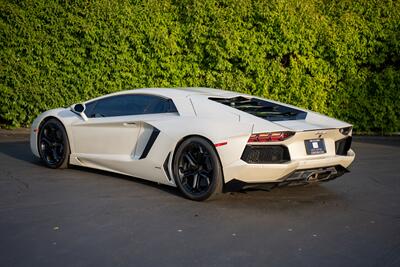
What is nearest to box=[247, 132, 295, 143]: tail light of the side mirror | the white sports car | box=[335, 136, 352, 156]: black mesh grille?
the white sports car

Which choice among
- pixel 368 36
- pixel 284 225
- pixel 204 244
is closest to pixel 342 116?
pixel 368 36

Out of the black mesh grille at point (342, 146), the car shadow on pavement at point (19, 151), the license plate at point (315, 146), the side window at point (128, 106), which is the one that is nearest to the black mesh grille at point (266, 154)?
the license plate at point (315, 146)

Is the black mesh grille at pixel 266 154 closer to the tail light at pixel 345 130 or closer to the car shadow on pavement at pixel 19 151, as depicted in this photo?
the tail light at pixel 345 130

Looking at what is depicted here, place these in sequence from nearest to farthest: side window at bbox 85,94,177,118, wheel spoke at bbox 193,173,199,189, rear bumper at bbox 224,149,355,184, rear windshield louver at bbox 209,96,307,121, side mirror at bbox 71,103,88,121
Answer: rear bumper at bbox 224,149,355,184 < wheel spoke at bbox 193,173,199,189 < rear windshield louver at bbox 209,96,307,121 < side window at bbox 85,94,177,118 < side mirror at bbox 71,103,88,121

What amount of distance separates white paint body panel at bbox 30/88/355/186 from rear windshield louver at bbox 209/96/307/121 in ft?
0.46

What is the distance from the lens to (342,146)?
22.5 feet

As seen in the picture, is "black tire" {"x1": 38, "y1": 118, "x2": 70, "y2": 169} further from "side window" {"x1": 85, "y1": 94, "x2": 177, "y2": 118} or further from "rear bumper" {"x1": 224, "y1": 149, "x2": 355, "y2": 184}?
"rear bumper" {"x1": 224, "y1": 149, "x2": 355, "y2": 184}

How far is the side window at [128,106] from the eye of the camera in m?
7.22

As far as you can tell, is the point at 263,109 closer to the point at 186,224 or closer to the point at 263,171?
the point at 263,171

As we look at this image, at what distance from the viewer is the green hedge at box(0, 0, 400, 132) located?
12.6 meters

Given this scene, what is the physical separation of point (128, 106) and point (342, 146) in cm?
263

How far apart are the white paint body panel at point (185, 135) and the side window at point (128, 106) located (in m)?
0.09

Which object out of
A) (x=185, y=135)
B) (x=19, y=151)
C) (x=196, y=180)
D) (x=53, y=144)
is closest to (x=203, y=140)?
(x=185, y=135)

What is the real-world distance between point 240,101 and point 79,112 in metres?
2.19
